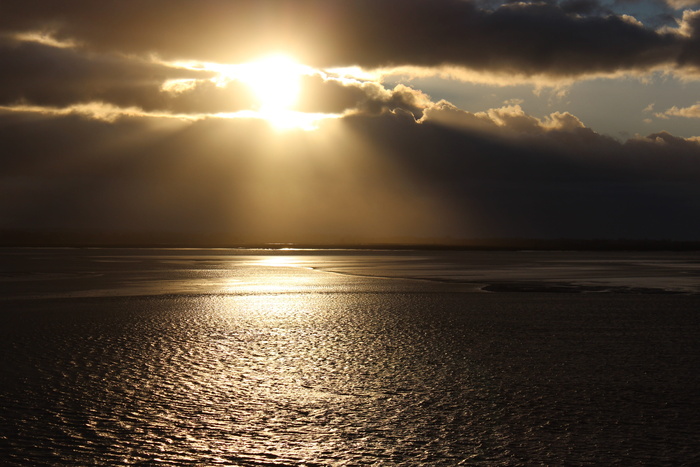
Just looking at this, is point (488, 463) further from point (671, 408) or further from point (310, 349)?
point (310, 349)

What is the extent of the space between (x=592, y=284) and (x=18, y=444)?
123 feet

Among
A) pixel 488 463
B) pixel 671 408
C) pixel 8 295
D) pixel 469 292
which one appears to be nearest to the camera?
pixel 488 463

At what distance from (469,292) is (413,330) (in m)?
15.0

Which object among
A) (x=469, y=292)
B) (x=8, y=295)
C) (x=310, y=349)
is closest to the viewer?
(x=310, y=349)

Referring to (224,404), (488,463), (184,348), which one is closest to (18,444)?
(224,404)

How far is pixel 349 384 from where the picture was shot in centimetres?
1375

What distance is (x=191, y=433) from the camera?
10.3 metres

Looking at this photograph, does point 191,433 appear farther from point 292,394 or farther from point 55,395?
point 55,395

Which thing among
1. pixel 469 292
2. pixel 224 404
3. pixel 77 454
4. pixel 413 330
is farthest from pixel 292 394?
pixel 469 292

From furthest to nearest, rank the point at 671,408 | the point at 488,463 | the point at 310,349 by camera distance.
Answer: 1. the point at 310,349
2. the point at 671,408
3. the point at 488,463

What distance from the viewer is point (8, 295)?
33.2 m

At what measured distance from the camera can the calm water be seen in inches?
381

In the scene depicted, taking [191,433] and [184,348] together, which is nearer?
[191,433]

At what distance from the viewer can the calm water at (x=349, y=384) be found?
381 inches
